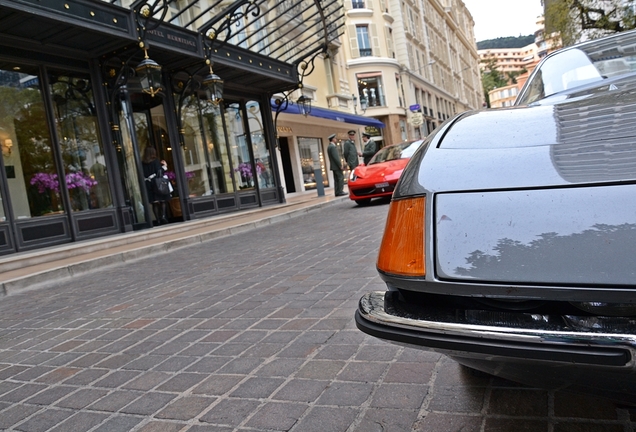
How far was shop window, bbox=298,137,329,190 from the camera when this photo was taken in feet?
70.7

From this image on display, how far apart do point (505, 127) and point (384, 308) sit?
688 mm

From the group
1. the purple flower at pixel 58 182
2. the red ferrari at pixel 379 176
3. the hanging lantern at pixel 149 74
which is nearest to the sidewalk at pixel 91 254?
the purple flower at pixel 58 182

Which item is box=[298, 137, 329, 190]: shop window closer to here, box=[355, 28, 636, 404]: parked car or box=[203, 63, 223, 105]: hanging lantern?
box=[203, 63, 223, 105]: hanging lantern

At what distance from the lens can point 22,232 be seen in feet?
25.4

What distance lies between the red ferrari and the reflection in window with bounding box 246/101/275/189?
464 centimetres

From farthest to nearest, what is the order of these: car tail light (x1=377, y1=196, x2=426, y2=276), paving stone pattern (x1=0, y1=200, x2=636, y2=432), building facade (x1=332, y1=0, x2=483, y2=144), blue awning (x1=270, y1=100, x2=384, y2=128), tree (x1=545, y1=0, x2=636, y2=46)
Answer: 1. building facade (x1=332, y1=0, x2=483, y2=144)
2. blue awning (x1=270, y1=100, x2=384, y2=128)
3. tree (x1=545, y1=0, x2=636, y2=46)
4. paving stone pattern (x1=0, y1=200, x2=636, y2=432)
5. car tail light (x1=377, y1=196, x2=426, y2=276)

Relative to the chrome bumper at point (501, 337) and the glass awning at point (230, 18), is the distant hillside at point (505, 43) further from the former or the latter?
the chrome bumper at point (501, 337)

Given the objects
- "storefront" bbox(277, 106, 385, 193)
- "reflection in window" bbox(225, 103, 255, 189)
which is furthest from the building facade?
"reflection in window" bbox(225, 103, 255, 189)

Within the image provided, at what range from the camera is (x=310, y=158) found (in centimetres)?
2233

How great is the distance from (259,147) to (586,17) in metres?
11.3

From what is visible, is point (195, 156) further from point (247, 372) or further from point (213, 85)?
point (247, 372)

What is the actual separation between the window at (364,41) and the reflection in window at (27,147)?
27.9 m

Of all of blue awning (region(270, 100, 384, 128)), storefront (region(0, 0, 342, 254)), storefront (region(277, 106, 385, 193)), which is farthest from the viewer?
storefront (region(277, 106, 385, 193))

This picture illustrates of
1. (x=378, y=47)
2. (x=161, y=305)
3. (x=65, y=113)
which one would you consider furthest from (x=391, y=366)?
(x=378, y=47)
